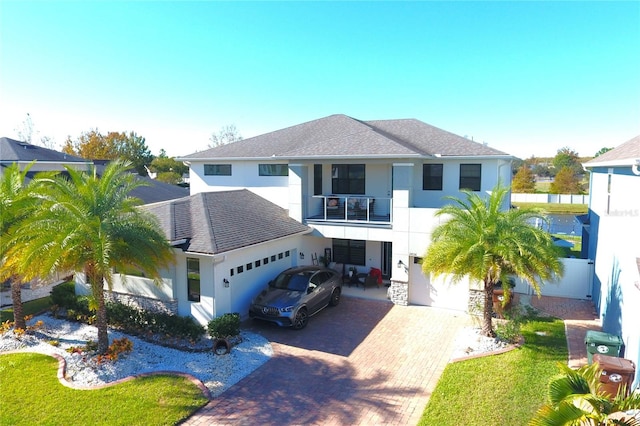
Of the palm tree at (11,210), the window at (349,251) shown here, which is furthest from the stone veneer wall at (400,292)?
the palm tree at (11,210)

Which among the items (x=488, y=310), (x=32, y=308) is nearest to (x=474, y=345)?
(x=488, y=310)

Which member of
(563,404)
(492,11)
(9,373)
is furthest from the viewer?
(492,11)

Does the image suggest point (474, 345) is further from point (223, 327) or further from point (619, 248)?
point (223, 327)

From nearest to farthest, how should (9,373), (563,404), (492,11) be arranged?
(563,404)
(9,373)
(492,11)

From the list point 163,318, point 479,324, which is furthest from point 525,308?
point 163,318

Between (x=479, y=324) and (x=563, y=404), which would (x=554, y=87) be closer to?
(x=479, y=324)

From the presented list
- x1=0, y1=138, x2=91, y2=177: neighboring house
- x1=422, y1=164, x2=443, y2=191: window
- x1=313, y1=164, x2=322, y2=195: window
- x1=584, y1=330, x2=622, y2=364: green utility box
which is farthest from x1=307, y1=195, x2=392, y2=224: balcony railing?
x1=0, y1=138, x2=91, y2=177: neighboring house
